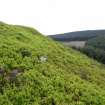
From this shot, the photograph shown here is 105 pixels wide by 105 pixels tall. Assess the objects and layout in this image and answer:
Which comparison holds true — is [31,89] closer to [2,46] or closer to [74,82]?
[74,82]

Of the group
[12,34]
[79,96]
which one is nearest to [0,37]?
[12,34]

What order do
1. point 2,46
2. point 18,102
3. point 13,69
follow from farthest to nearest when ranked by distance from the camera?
point 2,46, point 13,69, point 18,102

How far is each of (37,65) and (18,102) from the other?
652 centimetres

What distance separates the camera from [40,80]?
26719 mm

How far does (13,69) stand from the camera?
27.3 m

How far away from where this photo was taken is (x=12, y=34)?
129 feet

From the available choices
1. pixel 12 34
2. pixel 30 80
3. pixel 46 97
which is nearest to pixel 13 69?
pixel 30 80

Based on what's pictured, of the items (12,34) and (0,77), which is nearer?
(0,77)

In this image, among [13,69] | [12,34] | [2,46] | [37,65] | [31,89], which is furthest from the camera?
[12,34]

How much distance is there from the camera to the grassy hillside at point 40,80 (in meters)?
24.3

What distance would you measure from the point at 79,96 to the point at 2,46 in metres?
8.93

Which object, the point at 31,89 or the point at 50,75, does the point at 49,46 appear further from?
the point at 31,89

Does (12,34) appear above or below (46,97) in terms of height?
above

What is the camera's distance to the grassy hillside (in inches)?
958
